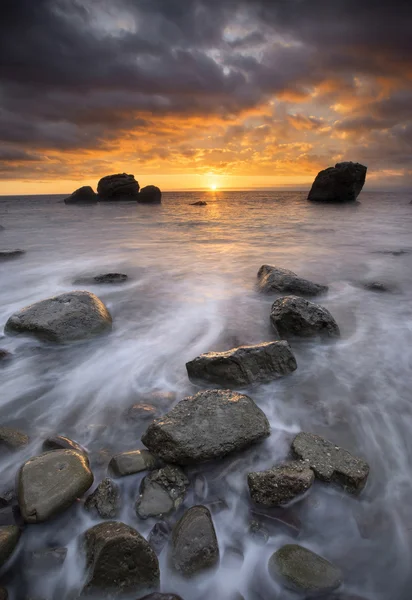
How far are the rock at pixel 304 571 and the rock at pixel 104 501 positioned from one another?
3.02 feet

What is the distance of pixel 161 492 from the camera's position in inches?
80.9

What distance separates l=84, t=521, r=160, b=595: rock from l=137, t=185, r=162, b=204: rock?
5042 cm

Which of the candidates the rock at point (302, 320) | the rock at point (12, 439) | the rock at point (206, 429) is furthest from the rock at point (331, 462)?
the rock at point (12, 439)

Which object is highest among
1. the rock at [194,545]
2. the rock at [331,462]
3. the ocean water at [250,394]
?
the rock at [331,462]

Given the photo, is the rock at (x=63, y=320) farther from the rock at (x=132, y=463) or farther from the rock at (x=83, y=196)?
the rock at (x=83, y=196)

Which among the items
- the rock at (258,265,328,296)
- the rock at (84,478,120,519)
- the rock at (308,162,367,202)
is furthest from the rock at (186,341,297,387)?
the rock at (308,162,367,202)

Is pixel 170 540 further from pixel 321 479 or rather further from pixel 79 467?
pixel 321 479

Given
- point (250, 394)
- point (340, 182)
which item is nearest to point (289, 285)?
point (250, 394)

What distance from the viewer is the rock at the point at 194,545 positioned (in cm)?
171

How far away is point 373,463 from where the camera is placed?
238cm

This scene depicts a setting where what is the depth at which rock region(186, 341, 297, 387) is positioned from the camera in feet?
10.3

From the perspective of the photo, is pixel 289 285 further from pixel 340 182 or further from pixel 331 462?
pixel 340 182

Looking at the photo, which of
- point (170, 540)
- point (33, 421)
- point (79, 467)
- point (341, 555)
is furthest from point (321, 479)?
point (33, 421)

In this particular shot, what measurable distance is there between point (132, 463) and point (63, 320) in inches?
94.2
